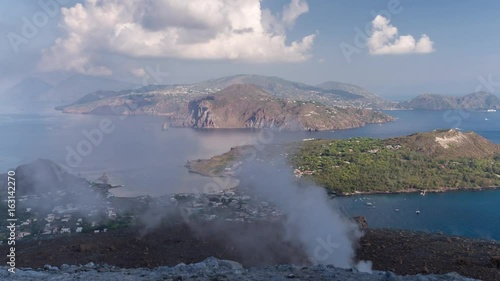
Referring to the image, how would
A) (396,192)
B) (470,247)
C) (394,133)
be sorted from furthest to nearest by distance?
(394,133), (396,192), (470,247)

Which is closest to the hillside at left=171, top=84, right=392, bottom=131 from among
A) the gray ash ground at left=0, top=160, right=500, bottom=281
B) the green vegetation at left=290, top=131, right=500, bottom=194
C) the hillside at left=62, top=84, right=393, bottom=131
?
the hillside at left=62, top=84, right=393, bottom=131

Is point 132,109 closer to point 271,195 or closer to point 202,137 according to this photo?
point 202,137

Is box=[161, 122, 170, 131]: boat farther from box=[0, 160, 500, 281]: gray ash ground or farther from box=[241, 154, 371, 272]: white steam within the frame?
box=[0, 160, 500, 281]: gray ash ground

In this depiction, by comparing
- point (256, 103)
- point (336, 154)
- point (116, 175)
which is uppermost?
point (256, 103)

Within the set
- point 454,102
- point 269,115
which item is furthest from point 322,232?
point 454,102

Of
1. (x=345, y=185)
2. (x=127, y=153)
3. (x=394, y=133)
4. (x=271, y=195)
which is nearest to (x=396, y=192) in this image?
(x=345, y=185)

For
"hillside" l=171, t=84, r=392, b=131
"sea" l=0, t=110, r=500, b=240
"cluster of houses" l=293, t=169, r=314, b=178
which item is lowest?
"sea" l=0, t=110, r=500, b=240
